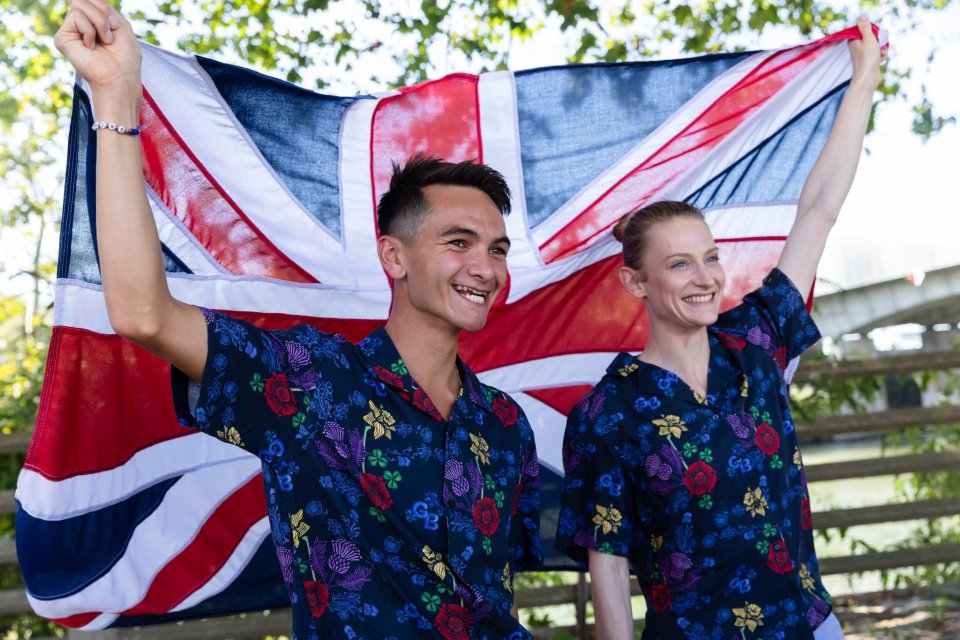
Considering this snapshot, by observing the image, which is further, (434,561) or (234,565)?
(234,565)

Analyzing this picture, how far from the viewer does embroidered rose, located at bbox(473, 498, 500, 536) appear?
2.22m

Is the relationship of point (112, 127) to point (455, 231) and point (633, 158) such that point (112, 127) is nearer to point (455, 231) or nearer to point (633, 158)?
point (455, 231)

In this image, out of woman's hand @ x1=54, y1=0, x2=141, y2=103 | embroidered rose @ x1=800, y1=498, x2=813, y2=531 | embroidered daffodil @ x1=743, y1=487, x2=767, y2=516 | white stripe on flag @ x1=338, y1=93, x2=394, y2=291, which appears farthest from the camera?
white stripe on flag @ x1=338, y1=93, x2=394, y2=291

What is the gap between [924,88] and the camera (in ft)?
23.6

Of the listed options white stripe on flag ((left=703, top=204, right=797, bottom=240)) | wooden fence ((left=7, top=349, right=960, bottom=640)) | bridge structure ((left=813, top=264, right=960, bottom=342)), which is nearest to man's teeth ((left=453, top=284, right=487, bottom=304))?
white stripe on flag ((left=703, top=204, right=797, bottom=240))

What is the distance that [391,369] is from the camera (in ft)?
7.55

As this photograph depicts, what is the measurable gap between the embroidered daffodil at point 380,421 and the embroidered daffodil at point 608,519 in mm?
702

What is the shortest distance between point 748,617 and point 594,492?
50 cm

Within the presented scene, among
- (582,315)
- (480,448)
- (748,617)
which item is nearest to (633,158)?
(582,315)

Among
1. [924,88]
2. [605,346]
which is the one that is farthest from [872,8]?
[605,346]

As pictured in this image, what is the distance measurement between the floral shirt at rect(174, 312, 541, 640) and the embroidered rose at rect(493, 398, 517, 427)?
22cm

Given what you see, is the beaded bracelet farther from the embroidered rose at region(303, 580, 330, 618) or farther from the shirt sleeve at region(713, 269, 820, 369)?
the shirt sleeve at region(713, 269, 820, 369)

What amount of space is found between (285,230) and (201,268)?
31 cm

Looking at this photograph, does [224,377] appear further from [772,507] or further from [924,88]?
[924,88]
